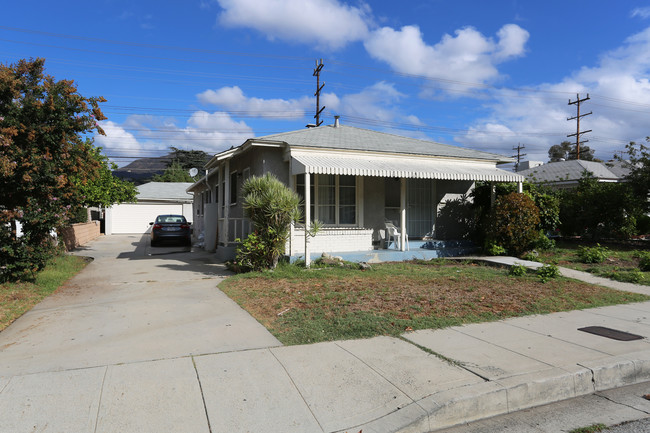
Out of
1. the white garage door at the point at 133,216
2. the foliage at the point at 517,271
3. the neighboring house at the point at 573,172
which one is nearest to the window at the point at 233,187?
the foliage at the point at 517,271

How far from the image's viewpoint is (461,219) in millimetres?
14977

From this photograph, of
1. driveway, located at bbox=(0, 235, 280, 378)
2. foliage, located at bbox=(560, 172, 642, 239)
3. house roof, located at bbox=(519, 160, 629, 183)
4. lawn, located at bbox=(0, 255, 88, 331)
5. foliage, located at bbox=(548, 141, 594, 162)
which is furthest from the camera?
foliage, located at bbox=(548, 141, 594, 162)

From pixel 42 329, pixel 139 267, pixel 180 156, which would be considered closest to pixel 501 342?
pixel 42 329

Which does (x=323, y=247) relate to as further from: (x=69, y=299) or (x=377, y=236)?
(x=69, y=299)

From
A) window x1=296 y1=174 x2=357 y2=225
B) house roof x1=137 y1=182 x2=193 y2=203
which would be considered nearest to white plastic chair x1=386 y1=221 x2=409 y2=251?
window x1=296 y1=174 x2=357 y2=225

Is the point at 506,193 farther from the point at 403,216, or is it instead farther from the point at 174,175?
the point at 174,175

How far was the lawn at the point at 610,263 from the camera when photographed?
984 centimetres

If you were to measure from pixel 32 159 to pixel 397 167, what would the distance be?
851 centimetres

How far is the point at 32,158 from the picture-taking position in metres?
8.35

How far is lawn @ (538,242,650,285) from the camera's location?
32.3ft

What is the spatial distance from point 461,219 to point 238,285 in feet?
29.7

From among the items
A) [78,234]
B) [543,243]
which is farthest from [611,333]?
[78,234]

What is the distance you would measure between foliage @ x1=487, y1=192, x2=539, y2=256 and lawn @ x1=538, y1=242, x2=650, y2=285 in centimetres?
70

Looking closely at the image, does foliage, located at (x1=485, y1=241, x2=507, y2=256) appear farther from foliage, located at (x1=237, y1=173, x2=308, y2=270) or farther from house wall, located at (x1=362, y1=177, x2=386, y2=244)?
foliage, located at (x1=237, y1=173, x2=308, y2=270)
